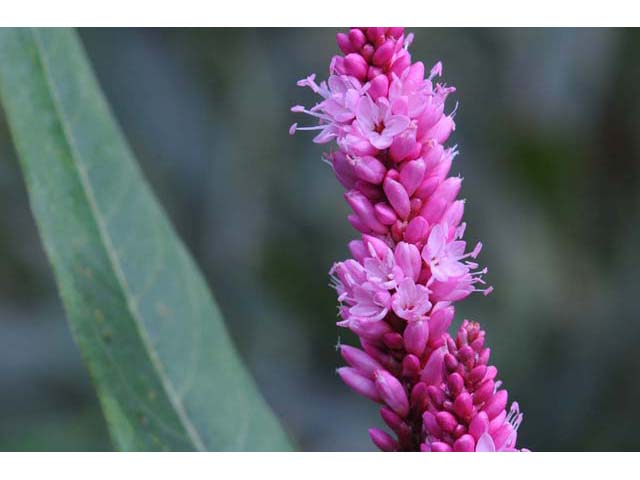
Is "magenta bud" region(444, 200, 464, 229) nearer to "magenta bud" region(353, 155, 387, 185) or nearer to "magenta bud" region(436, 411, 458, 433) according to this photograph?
"magenta bud" region(353, 155, 387, 185)

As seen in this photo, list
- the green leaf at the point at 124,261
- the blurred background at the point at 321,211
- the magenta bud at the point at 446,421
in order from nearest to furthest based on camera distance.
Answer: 1. the magenta bud at the point at 446,421
2. the green leaf at the point at 124,261
3. the blurred background at the point at 321,211

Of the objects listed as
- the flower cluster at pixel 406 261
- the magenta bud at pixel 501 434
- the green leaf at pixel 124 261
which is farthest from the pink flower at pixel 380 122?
the green leaf at pixel 124 261

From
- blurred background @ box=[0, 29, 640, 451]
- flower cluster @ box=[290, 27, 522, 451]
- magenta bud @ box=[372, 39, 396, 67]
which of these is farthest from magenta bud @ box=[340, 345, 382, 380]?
blurred background @ box=[0, 29, 640, 451]

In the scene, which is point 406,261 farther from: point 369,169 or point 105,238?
point 105,238

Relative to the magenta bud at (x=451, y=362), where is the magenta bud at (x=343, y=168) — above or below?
above

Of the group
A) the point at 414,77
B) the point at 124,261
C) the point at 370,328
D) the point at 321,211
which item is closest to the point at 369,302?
the point at 370,328

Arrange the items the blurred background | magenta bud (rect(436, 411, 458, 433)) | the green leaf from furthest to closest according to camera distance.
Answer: the blurred background
the green leaf
magenta bud (rect(436, 411, 458, 433))

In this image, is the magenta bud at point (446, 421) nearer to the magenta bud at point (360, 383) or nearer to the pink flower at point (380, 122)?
the magenta bud at point (360, 383)
